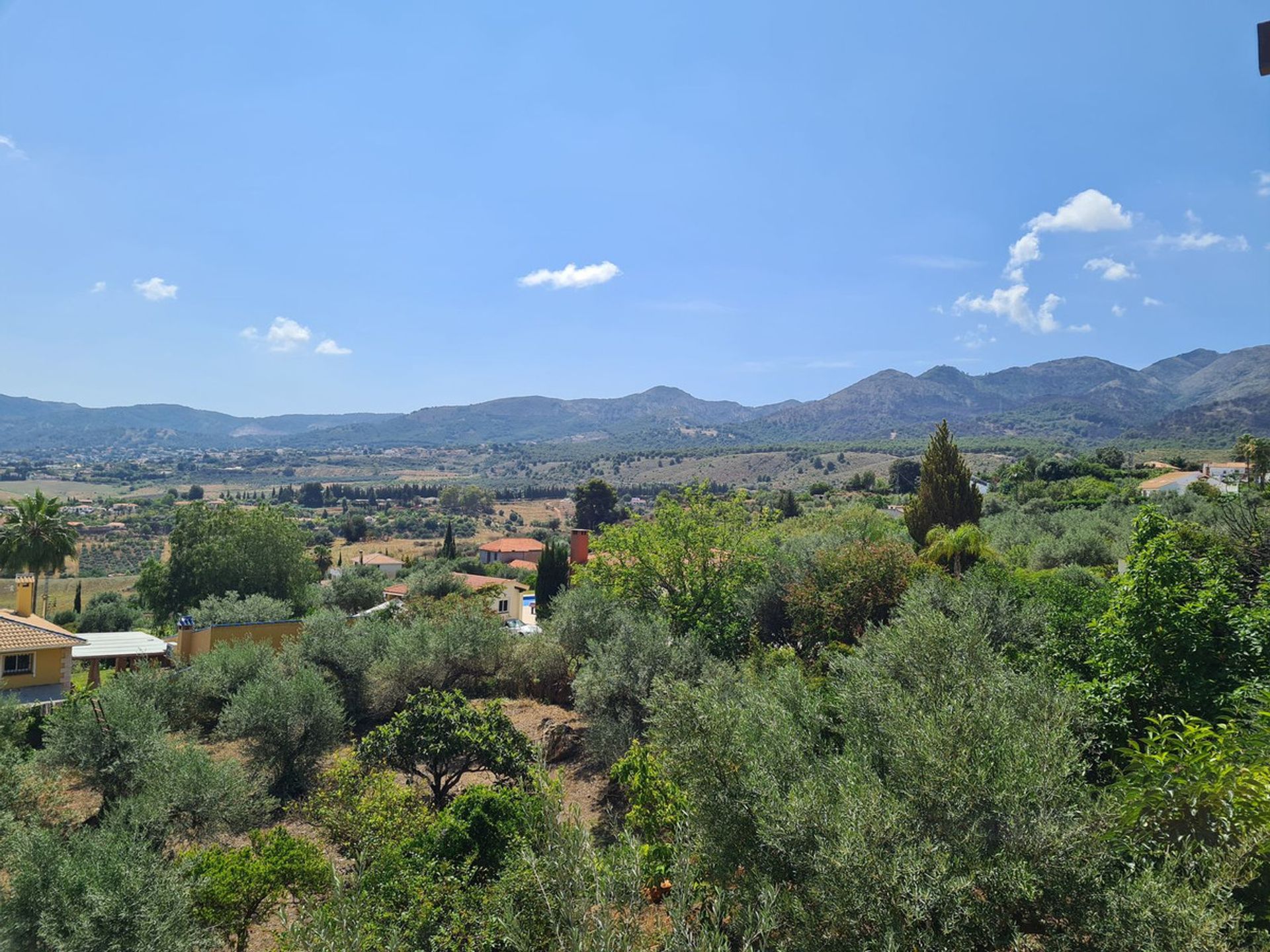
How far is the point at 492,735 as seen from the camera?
11.9 meters

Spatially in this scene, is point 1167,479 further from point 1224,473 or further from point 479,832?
point 479,832

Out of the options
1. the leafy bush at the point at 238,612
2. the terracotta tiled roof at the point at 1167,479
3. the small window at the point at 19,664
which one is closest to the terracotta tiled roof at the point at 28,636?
the small window at the point at 19,664

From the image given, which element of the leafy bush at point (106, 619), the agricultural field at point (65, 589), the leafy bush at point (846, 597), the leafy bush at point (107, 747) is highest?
the leafy bush at point (846, 597)

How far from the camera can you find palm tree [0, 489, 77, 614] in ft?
89.8

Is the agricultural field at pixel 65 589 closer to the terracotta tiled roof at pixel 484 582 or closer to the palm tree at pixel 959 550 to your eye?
the terracotta tiled roof at pixel 484 582

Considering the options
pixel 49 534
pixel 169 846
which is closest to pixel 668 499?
pixel 169 846

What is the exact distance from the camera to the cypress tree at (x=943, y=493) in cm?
2816

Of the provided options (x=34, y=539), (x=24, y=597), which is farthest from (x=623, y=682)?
(x=34, y=539)

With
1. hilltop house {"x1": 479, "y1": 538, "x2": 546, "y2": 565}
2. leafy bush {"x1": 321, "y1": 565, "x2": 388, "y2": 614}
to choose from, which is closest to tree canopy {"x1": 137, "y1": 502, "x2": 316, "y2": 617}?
leafy bush {"x1": 321, "y1": 565, "x2": 388, "y2": 614}

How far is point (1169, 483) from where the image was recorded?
163 ft

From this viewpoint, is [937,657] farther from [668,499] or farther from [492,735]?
[668,499]

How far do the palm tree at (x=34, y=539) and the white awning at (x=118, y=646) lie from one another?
5.24m

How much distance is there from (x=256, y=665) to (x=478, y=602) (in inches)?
265

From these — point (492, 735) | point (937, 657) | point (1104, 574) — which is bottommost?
point (492, 735)
